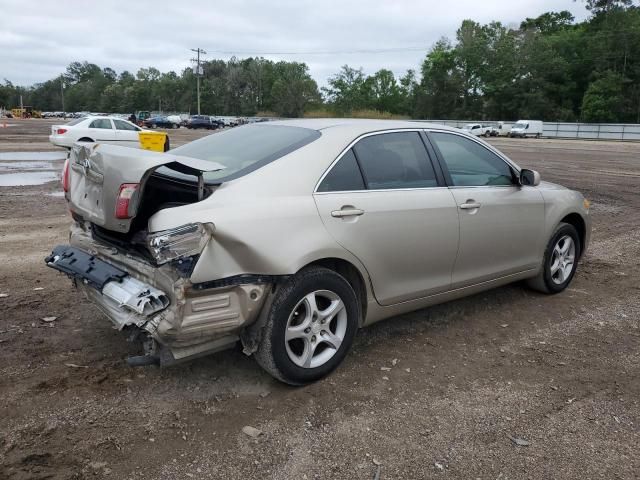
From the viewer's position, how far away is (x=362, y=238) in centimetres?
357

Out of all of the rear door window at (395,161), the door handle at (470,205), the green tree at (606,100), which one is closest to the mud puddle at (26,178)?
the rear door window at (395,161)

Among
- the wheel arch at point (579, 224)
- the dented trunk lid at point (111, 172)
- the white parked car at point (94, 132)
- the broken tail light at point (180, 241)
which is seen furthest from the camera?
the white parked car at point (94, 132)

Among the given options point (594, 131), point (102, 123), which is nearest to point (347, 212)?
point (102, 123)

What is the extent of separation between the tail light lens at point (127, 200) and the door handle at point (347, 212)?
1.17m

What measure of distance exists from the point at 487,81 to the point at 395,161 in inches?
3513

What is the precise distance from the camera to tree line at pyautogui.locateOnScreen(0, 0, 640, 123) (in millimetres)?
72125

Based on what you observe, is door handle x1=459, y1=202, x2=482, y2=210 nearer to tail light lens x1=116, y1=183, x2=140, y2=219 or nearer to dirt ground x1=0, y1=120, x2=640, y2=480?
dirt ground x1=0, y1=120, x2=640, y2=480

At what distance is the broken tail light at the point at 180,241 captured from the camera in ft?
9.48

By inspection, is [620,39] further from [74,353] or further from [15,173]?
[74,353]

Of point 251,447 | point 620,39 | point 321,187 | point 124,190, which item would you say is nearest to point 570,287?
point 321,187

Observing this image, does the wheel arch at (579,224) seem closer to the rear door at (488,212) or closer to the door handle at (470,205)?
the rear door at (488,212)

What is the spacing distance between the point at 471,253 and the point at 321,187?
1.48m

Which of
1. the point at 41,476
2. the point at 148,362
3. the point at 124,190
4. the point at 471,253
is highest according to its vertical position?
the point at 124,190

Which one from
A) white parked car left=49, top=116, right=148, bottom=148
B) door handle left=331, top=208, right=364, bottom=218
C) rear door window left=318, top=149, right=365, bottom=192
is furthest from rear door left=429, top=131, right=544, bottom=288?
white parked car left=49, top=116, right=148, bottom=148
